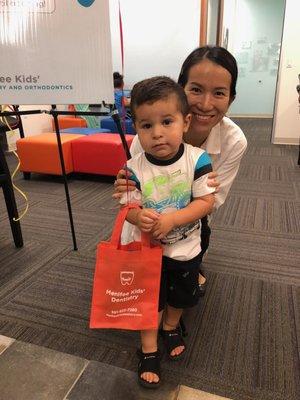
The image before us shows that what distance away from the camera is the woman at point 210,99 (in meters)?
1.08

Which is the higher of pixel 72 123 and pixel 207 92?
pixel 207 92

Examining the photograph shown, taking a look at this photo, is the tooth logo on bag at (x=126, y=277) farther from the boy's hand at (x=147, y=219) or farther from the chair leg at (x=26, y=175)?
the chair leg at (x=26, y=175)

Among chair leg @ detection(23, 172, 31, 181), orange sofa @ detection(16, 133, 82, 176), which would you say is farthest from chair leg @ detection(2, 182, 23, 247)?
chair leg @ detection(23, 172, 31, 181)

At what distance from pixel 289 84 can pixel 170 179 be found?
4.18 meters

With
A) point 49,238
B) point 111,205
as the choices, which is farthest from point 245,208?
point 49,238

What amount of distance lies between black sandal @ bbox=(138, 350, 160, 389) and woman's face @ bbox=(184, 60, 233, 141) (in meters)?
0.80

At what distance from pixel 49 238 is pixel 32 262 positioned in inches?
11.1

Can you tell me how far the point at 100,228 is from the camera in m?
2.18

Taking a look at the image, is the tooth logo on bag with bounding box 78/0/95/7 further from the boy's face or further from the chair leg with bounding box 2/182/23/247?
the chair leg with bounding box 2/182/23/247

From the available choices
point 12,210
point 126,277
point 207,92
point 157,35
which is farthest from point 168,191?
point 157,35

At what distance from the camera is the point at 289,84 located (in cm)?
446

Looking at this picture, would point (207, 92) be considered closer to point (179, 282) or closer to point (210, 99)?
point (210, 99)

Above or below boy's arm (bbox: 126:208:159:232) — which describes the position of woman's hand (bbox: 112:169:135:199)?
above

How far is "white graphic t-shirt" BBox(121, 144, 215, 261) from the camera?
38.9 inches
